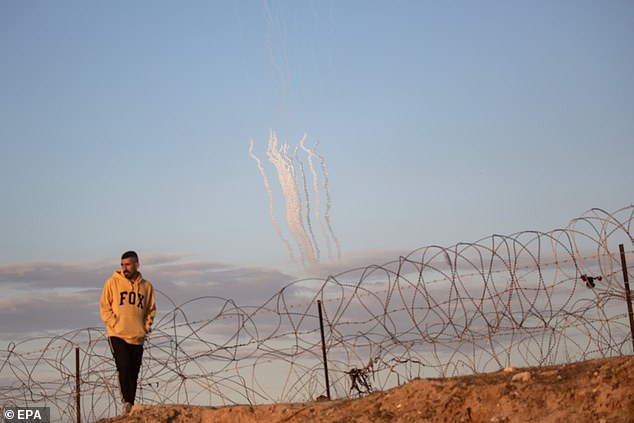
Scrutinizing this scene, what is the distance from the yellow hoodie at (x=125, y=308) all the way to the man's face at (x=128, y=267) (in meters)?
0.05

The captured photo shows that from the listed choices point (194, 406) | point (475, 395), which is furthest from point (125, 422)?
point (475, 395)

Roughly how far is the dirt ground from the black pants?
76.7 inches

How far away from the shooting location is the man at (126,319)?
11.3 meters

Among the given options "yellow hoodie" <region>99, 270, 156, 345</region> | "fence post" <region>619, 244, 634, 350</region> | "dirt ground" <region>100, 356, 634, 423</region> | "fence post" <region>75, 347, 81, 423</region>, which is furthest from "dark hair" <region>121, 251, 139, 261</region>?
"fence post" <region>619, 244, 634, 350</region>

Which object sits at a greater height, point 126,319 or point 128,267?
point 128,267

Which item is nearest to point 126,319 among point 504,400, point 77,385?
point 77,385

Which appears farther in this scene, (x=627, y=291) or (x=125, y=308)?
(x=125, y=308)

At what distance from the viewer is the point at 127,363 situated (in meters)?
11.3

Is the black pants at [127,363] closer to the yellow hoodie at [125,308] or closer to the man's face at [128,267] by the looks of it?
the yellow hoodie at [125,308]

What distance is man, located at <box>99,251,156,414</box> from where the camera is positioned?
Result: 37.1 feet

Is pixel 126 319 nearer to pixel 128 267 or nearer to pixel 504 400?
pixel 128 267

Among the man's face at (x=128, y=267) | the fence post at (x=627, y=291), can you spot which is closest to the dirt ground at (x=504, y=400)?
the fence post at (x=627, y=291)

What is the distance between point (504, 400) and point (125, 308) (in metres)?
4.88

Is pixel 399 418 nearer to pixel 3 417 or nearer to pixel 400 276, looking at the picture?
pixel 400 276
